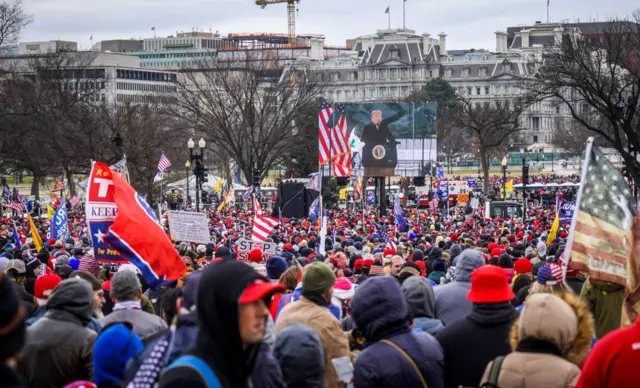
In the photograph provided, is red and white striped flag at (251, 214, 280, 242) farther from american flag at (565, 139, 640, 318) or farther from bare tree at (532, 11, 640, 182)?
american flag at (565, 139, 640, 318)

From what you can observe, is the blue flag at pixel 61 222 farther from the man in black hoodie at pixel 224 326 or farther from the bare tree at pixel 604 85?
the man in black hoodie at pixel 224 326

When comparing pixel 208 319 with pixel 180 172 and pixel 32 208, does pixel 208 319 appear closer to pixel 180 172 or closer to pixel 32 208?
pixel 32 208

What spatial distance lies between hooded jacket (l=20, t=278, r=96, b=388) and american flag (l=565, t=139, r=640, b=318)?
2.80 m

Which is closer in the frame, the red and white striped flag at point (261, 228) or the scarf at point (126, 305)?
the scarf at point (126, 305)

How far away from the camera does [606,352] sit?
198 inches

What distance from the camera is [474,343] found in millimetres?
6594

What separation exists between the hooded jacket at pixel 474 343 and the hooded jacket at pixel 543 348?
3.10 feet

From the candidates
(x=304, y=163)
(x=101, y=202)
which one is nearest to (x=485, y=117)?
(x=304, y=163)

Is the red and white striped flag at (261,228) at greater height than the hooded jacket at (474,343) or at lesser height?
lesser

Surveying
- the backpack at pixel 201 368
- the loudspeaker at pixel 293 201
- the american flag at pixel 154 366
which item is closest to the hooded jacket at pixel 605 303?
the american flag at pixel 154 366

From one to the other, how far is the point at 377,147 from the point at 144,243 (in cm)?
5203

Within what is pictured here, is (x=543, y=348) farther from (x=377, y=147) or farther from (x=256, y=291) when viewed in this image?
(x=377, y=147)

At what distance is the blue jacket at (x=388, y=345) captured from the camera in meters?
6.06

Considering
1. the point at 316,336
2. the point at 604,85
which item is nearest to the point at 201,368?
the point at 316,336
